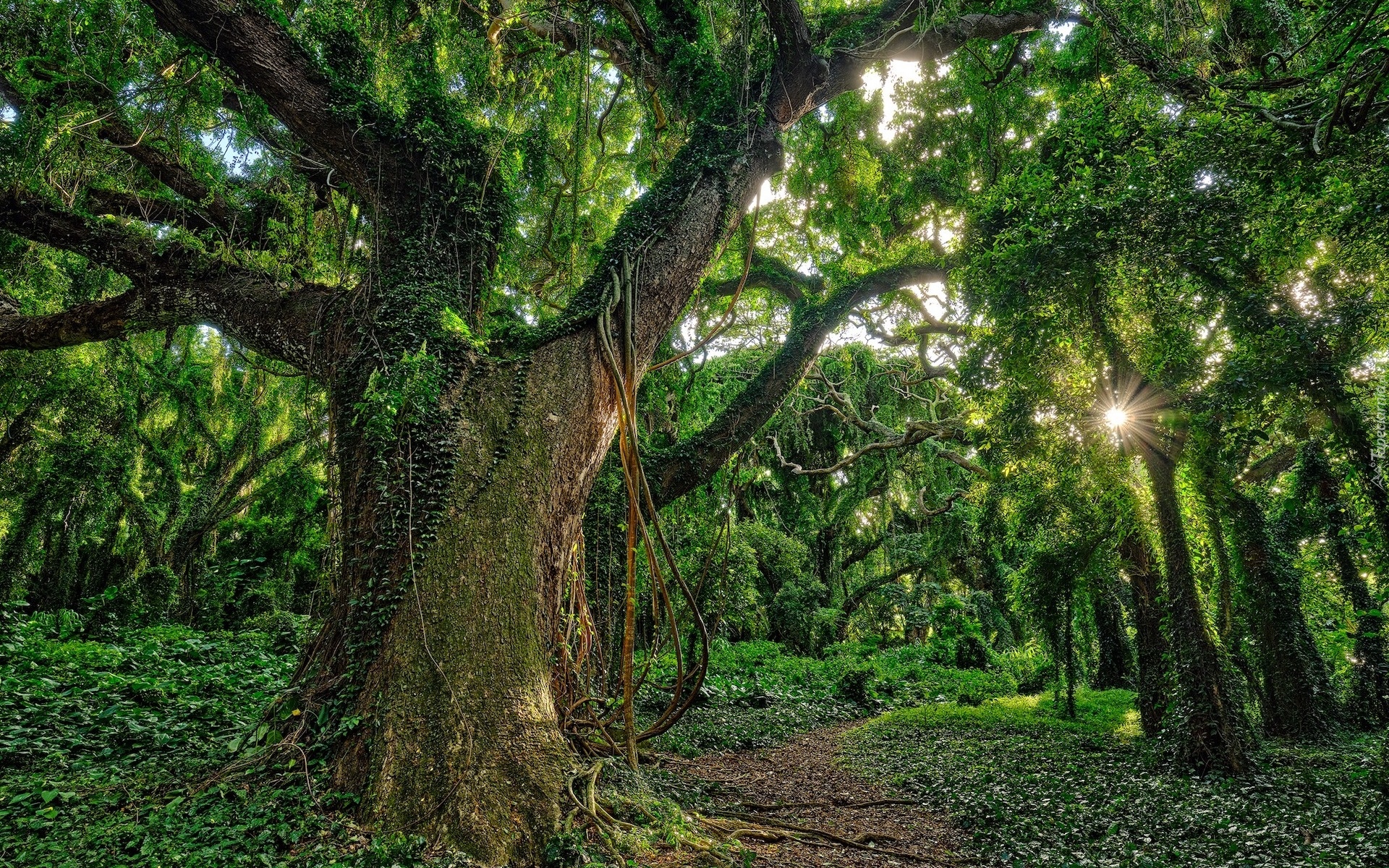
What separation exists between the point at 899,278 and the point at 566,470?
6.05 m

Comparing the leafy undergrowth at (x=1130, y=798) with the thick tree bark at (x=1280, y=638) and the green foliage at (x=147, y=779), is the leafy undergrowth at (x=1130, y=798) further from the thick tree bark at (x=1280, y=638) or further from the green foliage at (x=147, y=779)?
the green foliage at (x=147, y=779)

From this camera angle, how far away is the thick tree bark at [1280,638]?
7.98 m

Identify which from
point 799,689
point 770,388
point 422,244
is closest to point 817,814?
point 770,388

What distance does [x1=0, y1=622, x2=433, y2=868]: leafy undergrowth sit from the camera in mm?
2602

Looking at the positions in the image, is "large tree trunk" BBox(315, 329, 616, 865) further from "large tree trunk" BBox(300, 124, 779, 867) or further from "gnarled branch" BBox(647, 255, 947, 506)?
"gnarled branch" BBox(647, 255, 947, 506)

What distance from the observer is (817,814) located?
4973 millimetres

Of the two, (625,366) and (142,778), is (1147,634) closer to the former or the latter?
(625,366)

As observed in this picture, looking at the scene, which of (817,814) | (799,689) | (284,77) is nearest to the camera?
(284,77)

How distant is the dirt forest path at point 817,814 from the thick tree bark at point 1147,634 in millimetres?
4189

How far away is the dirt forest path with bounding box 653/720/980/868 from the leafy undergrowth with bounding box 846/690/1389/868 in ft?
1.06

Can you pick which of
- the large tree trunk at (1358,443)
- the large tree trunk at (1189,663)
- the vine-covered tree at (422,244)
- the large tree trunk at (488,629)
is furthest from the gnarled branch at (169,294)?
the large tree trunk at (1189,663)

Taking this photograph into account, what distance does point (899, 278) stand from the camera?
334 inches

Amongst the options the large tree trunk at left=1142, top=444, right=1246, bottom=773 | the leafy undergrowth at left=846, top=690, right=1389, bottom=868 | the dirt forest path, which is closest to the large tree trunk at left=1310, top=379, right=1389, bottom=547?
the leafy undergrowth at left=846, top=690, right=1389, bottom=868

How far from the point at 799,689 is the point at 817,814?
22.6ft
